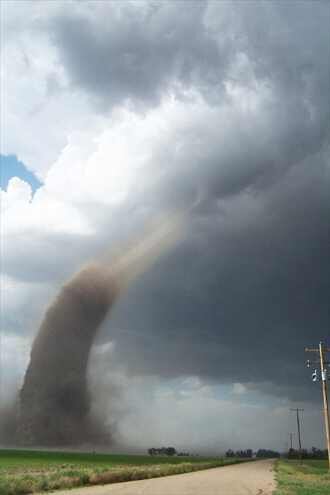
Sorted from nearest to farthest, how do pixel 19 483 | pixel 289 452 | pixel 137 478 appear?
pixel 19 483 → pixel 137 478 → pixel 289 452

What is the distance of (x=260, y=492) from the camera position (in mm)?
32438

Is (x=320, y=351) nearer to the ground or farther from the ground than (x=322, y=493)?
farther from the ground

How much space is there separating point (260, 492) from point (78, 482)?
1404 cm

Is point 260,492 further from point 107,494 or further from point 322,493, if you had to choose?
point 107,494

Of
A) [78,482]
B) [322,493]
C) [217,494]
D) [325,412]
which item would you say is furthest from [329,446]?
[78,482]

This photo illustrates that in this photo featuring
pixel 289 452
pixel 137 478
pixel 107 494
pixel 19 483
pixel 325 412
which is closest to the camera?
pixel 107 494

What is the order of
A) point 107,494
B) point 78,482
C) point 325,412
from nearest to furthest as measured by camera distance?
1. point 107,494
2. point 78,482
3. point 325,412

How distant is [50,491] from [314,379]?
30460 millimetres

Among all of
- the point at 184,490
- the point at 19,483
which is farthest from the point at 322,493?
the point at 19,483

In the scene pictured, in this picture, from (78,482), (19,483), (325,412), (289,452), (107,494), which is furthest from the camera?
(289,452)

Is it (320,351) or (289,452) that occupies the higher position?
(320,351)

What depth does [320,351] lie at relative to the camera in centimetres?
5228

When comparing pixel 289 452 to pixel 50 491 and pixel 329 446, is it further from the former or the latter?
pixel 50 491

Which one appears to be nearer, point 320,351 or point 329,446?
point 329,446
